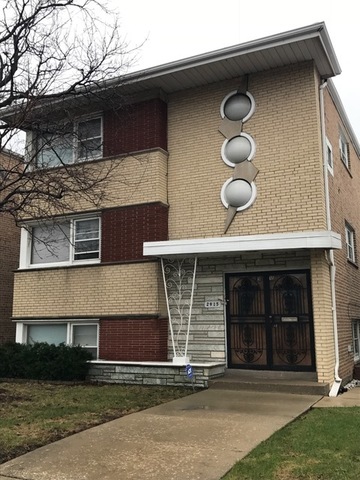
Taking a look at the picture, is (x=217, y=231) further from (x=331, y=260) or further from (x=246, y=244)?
(x=331, y=260)

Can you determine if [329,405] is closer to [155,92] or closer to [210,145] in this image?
[210,145]

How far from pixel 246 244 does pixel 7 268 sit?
9.97 m

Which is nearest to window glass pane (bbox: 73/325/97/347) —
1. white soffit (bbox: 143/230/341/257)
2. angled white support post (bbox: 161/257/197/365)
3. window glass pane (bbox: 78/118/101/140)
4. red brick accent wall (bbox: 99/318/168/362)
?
red brick accent wall (bbox: 99/318/168/362)

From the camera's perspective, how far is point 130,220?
12.5m

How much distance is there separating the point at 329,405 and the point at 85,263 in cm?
706

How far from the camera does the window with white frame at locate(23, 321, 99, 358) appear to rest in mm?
12781

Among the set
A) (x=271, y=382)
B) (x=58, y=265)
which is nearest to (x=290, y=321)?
(x=271, y=382)

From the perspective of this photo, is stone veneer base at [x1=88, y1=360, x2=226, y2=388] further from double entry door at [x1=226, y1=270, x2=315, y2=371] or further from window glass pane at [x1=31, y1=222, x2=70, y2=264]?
window glass pane at [x1=31, y1=222, x2=70, y2=264]

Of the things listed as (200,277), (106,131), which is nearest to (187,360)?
(200,277)

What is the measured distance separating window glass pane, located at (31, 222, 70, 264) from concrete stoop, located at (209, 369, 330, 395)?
18.1 ft

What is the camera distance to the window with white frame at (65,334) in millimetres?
12781

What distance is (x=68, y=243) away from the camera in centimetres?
1349

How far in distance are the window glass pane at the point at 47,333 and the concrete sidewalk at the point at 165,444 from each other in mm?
5603

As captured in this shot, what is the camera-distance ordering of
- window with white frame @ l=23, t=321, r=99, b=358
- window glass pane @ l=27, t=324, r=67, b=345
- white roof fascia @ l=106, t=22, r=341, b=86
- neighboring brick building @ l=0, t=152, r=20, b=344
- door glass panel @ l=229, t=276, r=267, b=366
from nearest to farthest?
white roof fascia @ l=106, t=22, r=341, b=86, door glass panel @ l=229, t=276, r=267, b=366, window with white frame @ l=23, t=321, r=99, b=358, window glass pane @ l=27, t=324, r=67, b=345, neighboring brick building @ l=0, t=152, r=20, b=344
